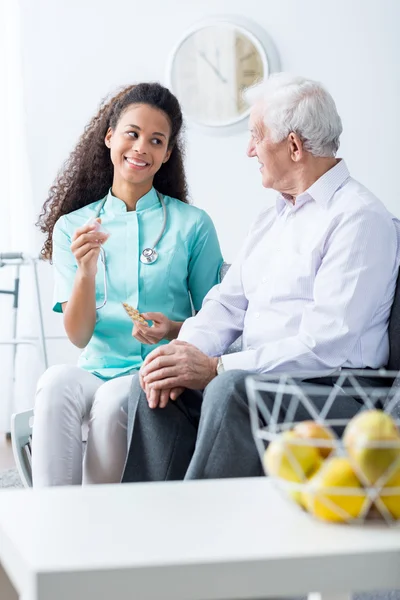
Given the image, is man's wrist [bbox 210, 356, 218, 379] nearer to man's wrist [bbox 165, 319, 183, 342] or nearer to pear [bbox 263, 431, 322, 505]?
man's wrist [bbox 165, 319, 183, 342]

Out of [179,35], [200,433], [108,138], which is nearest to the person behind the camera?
[200,433]

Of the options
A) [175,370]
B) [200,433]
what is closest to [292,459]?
[200,433]

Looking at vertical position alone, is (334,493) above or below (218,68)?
below

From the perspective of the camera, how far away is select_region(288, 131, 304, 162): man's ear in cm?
204

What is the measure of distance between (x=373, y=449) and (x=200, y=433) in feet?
2.39

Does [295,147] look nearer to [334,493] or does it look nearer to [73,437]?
[73,437]

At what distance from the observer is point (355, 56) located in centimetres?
404

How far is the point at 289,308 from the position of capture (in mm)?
1985

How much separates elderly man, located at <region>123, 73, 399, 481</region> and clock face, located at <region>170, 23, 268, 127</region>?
2004 mm

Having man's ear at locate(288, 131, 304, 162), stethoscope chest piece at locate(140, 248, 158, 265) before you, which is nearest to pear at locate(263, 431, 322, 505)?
man's ear at locate(288, 131, 304, 162)

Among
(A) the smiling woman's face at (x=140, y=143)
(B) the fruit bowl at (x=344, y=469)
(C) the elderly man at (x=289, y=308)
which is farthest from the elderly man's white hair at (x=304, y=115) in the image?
(B) the fruit bowl at (x=344, y=469)

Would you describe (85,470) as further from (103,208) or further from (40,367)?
(40,367)

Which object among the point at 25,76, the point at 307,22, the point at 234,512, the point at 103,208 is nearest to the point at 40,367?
the point at 25,76

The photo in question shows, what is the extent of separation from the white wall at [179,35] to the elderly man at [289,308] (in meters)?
2.01
